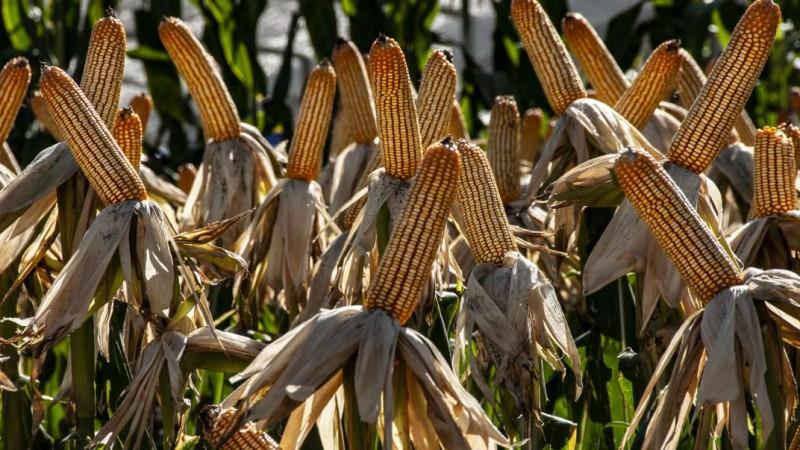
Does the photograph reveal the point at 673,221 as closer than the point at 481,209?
Yes

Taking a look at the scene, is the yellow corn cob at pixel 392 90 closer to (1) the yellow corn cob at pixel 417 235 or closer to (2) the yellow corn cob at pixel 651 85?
(1) the yellow corn cob at pixel 417 235

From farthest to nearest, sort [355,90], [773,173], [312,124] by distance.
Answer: [355,90], [312,124], [773,173]

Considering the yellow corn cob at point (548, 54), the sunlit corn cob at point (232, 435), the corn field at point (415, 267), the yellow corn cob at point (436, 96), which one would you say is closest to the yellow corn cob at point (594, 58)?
the corn field at point (415, 267)

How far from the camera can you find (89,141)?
137 inches

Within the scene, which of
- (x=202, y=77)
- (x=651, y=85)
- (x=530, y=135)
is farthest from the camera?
(x=530, y=135)

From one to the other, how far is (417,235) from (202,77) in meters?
2.29

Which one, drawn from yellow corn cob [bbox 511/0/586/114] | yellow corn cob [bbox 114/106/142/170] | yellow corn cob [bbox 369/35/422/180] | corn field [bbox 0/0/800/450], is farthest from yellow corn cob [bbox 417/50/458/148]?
yellow corn cob [bbox 114/106/142/170]

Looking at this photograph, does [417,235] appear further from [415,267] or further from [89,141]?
[89,141]

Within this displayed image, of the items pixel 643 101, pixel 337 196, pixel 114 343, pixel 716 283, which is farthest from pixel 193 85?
pixel 716 283

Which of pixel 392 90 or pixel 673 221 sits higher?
pixel 392 90

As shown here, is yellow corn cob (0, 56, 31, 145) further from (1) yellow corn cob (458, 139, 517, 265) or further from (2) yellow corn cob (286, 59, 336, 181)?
(1) yellow corn cob (458, 139, 517, 265)

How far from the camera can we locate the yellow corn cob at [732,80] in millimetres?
3752

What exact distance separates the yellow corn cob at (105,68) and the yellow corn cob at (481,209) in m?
1.04

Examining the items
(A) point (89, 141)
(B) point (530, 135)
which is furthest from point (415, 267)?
(B) point (530, 135)
